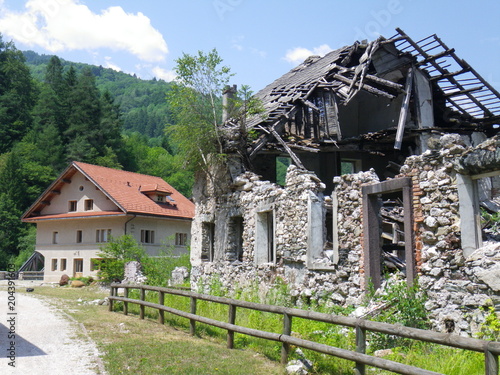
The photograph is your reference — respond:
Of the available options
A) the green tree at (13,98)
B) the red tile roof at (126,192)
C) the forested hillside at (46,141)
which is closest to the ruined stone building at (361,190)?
the red tile roof at (126,192)

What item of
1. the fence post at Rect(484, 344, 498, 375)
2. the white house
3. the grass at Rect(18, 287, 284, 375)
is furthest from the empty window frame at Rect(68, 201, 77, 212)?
the fence post at Rect(484, 344, 498, 375)

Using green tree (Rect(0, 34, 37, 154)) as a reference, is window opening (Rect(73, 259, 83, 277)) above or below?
below

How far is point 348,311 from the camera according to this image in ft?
32.2

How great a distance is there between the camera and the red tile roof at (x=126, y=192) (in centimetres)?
3152

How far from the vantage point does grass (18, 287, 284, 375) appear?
7137 mm

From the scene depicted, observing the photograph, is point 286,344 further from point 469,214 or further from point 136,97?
point 136,97

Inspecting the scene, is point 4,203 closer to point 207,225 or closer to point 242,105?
point 207,225

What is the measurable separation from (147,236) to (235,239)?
693 inches

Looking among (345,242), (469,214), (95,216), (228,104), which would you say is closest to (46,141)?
(95,216)

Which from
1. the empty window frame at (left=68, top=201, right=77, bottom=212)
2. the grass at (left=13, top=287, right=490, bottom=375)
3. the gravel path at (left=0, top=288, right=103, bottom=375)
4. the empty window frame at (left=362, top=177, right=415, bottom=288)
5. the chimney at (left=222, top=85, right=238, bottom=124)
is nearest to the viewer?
the grass at (left=13, top=287, right=490, bottom=375)

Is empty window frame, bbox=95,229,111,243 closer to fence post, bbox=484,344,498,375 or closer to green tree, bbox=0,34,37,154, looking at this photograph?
fence post, bbox=484,344,498,375

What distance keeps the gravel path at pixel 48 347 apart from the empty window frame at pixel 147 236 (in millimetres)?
18919

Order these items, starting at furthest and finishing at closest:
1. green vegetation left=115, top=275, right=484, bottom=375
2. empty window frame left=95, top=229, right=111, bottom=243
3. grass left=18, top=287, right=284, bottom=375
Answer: empty window frame left=95, top=229, right=111, bottom=243
grass left=18, top=287, right=284, bottom=375
green vegetation left=115, top=275, right=484, bottom=375

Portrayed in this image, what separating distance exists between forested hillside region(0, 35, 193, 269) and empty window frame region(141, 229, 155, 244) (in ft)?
55.3
